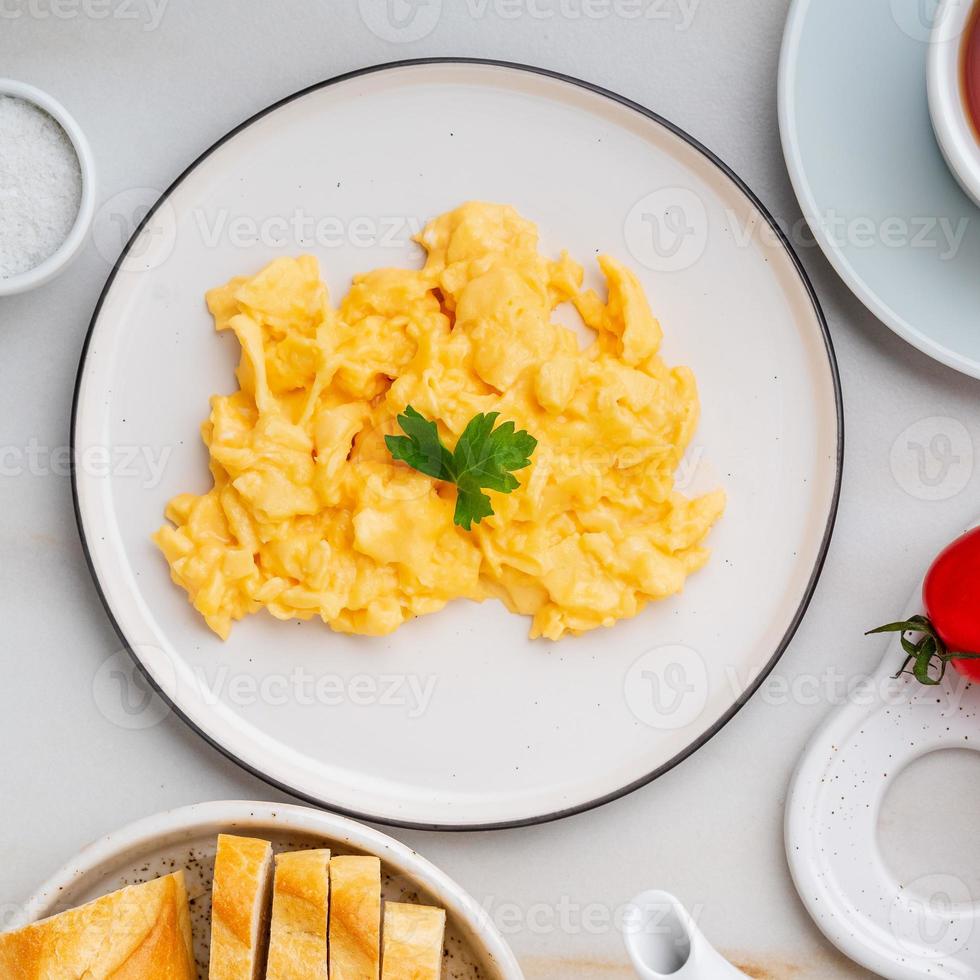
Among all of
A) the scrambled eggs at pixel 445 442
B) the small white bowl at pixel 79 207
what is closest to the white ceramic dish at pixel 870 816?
the scrambled eggs at pixel 445 442

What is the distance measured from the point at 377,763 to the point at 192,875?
47 cm

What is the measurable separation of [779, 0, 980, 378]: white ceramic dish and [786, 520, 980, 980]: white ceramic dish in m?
0.80

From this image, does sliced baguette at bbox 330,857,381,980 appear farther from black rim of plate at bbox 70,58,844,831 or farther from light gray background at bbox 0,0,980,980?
light gray background at bbox 0,0,980,980

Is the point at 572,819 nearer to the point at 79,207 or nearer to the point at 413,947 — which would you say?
the point at 413,947

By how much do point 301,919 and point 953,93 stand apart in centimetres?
219

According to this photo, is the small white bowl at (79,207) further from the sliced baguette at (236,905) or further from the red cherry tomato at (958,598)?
the red cherry tomato at (958,598)

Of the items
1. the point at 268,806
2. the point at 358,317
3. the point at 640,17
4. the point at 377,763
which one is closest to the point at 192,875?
the point at 268,806

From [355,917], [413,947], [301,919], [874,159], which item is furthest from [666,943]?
[874,159]

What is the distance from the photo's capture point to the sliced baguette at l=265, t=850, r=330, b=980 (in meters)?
2.15

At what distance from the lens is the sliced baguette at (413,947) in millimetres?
2137

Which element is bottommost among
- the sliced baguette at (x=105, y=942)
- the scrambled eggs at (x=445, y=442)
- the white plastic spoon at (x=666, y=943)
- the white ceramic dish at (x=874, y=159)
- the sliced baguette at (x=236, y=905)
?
the sliced baguette at (x=105, y=942)

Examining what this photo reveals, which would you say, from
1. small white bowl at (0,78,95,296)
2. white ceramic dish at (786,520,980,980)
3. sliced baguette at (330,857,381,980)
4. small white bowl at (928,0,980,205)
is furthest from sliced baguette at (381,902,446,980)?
small white bowl at (928,0,980,205)

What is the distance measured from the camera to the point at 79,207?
247 cm

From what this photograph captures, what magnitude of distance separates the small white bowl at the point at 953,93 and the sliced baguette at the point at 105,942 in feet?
7.35
